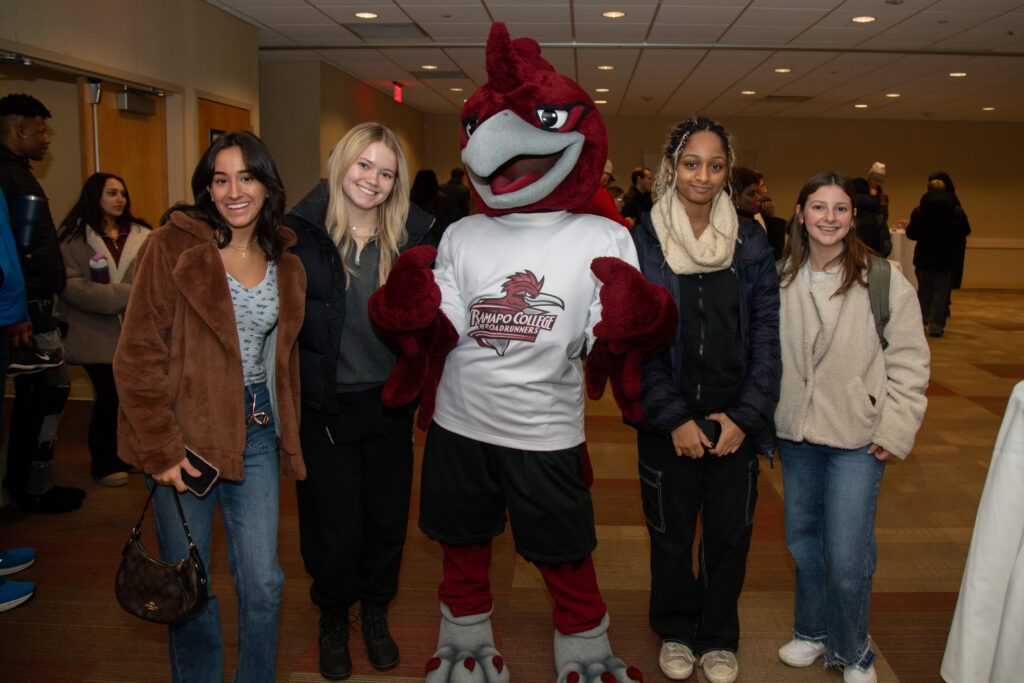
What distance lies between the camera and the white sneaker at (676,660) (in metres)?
2.40

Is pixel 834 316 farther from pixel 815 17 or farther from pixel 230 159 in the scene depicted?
pixel 815 17

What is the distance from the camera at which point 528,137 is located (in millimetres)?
1962

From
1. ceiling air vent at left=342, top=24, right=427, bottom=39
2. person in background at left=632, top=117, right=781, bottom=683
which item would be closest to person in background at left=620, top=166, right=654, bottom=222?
ceiling air vent at left=342, top=24, right=427, bottom=39

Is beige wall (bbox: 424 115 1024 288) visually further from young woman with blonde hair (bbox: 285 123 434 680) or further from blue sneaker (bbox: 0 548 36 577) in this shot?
young woman with blonde hair (bbox: 285 123 434 680)

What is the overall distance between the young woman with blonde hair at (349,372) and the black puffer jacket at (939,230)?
767 centimetres

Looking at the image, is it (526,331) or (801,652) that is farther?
(801,652)

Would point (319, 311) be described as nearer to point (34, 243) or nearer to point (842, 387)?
point (842, 387)

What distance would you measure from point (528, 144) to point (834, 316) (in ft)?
3.24

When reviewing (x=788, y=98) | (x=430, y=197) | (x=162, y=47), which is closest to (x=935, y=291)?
(x=788, y=98)

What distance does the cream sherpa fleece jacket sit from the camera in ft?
7.18

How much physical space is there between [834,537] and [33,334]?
3167 mm

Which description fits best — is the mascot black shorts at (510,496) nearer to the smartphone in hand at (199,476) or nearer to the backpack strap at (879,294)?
the smartphone in hand at (199,476)

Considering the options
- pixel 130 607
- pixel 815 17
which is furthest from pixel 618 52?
pixel 130 607

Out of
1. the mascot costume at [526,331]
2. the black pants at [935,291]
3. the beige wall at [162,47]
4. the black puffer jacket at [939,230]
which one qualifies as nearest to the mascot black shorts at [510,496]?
the mascot costume at [526,331]
